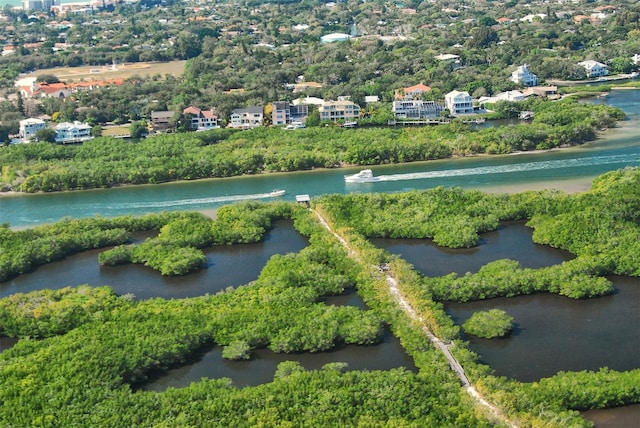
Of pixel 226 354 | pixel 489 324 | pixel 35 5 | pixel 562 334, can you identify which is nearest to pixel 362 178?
pixel 489 324

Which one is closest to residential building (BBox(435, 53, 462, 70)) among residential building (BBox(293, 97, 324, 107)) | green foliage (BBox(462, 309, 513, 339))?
residential building (BBox(293, 97, 324, 107))

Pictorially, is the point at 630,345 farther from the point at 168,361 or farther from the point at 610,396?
the point at 168,361

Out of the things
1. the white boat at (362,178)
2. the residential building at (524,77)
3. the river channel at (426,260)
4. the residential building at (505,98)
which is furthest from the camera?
the residential building at (524,77)

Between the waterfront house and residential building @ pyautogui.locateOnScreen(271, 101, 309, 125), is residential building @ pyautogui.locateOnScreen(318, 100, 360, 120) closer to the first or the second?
residential building @ pyautogui.locateOnScreen(271, 101, 309, 125)

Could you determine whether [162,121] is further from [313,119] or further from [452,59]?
[452,59]

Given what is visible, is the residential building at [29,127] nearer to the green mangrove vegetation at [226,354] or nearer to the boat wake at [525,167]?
the boat wake at [525,167]

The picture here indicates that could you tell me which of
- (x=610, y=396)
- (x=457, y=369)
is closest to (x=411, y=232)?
(x=457, y=369)

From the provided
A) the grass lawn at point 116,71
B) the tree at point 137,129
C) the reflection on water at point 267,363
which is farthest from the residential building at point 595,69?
the reflection on water at point 267,363
